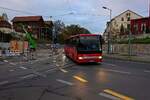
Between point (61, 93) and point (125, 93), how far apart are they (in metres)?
2.18

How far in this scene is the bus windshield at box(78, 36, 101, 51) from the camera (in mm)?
30805

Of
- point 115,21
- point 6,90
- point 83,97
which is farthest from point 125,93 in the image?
point 115,21

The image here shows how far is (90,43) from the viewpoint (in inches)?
1214

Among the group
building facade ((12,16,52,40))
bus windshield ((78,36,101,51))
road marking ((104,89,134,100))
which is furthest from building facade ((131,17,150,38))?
road marking ((104,89,134,100))

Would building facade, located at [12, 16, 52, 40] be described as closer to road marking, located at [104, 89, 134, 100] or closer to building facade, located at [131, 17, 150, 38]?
building facade, located at [131, 17, 150, 38]

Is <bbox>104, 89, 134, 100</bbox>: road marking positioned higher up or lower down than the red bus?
lower down

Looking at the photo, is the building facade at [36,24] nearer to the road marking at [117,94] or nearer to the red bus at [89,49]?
the red bus at [89,49]

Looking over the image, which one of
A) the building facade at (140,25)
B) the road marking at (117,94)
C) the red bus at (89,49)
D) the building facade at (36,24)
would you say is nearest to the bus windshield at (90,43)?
the red bus at (89,49)

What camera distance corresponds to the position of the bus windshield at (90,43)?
30.8 meters

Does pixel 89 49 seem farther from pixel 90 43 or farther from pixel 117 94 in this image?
pixel 117 94

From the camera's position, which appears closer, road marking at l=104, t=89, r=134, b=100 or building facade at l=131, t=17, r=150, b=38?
road marking at l=104, t=89, r=134, b=100

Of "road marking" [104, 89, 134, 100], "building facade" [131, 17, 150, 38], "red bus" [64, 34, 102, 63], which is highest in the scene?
"building facade" [131, 17, 150, 38]

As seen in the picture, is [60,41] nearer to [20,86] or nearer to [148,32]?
[148,32]

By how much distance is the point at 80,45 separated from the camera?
31156mm
